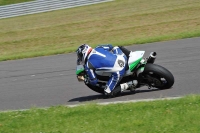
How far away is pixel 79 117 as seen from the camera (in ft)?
25.9

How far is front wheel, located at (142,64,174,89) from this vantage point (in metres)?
9.26

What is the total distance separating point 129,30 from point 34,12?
12.1m

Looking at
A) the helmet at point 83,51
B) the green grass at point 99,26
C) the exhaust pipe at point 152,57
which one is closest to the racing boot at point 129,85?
the exhaust pipe at point 152,57

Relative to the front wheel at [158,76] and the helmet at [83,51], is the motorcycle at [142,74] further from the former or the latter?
the helmet at [83,51]

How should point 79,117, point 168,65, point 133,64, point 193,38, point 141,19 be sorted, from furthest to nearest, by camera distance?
point 141,19 < point 193,38 < point 168,65 < point 133,64 < point 79,117

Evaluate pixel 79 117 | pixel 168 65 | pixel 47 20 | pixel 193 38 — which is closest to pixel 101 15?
pixel 47 20

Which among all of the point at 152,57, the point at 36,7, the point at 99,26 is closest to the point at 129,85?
the point at 152,57

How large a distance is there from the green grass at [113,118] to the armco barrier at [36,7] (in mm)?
23152

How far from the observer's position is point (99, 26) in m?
23.3

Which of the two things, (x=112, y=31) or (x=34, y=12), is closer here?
(x=112, y=31)

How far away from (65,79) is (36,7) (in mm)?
20409

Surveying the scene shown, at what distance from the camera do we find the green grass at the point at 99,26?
754 inches

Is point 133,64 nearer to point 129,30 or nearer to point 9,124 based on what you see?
point 9,124

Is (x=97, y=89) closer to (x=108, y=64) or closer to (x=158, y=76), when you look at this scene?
(x=108, y=64)
